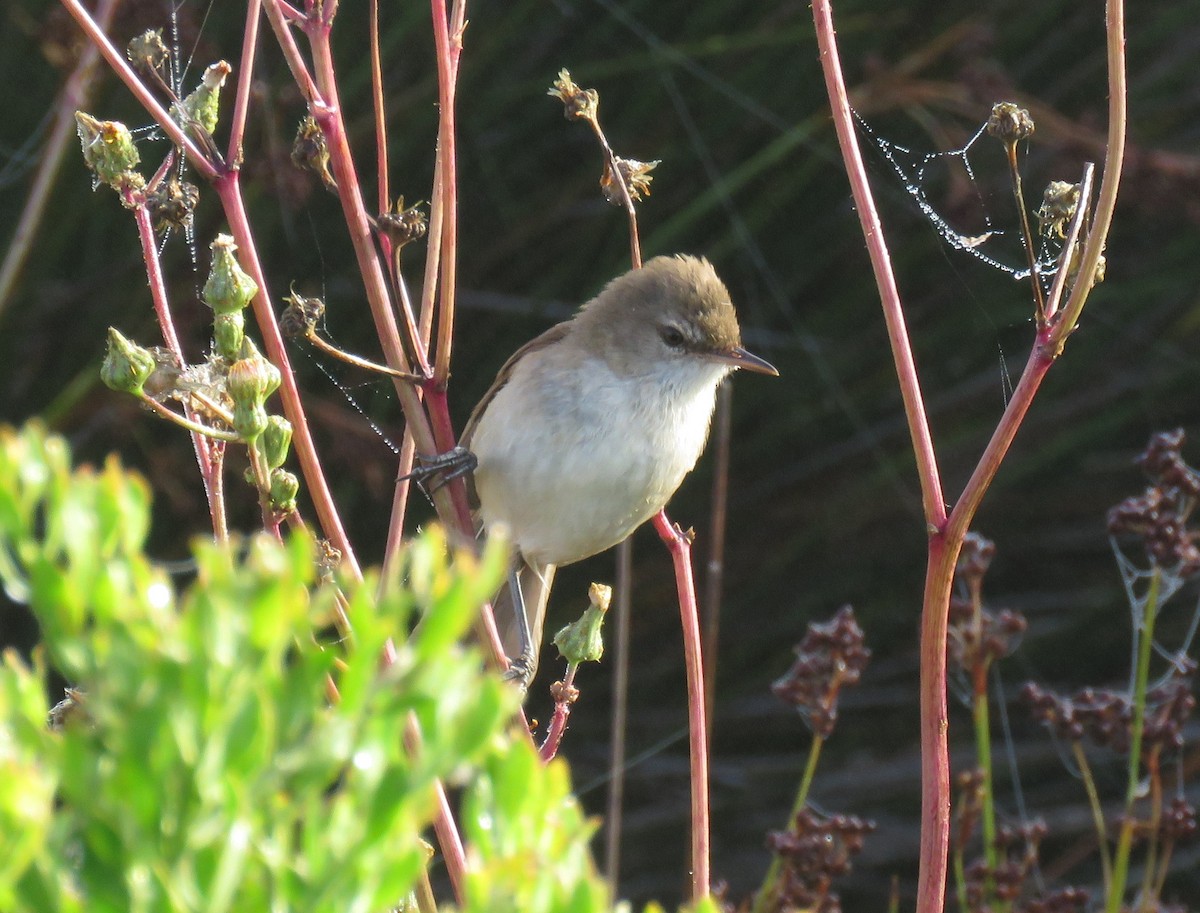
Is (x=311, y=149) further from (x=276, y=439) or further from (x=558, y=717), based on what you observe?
(x=558, y=717)

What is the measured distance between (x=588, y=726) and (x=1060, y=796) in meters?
1.40

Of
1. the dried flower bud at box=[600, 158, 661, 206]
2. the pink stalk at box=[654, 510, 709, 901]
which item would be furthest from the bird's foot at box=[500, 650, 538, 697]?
the dried flower bud at box=[600, 158, 661, 206]

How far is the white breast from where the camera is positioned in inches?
108

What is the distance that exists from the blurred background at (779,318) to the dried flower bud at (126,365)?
2.47 metres

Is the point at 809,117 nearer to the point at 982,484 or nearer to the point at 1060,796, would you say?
the point at 1060,796

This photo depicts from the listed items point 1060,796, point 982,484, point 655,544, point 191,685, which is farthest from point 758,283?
point 191,685

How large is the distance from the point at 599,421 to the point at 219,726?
2.12m

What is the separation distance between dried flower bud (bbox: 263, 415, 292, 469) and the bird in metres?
1.16

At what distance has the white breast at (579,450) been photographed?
2.74 meters

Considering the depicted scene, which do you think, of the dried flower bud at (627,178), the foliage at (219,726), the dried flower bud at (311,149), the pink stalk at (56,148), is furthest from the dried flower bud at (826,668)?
the pink stalk at (56,148)

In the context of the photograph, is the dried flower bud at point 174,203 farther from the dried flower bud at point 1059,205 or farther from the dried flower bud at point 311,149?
the dried flower bud at point 1059,205

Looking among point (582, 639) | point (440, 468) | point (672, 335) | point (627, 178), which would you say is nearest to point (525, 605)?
point (672, 335)

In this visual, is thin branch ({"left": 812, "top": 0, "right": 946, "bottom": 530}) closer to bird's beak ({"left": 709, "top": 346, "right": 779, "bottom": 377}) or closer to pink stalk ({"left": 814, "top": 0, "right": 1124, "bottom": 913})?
pink stalk ({"left": 814, "top": 0, "right": 1124, "bottom": 913})

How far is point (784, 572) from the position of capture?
457 cm
